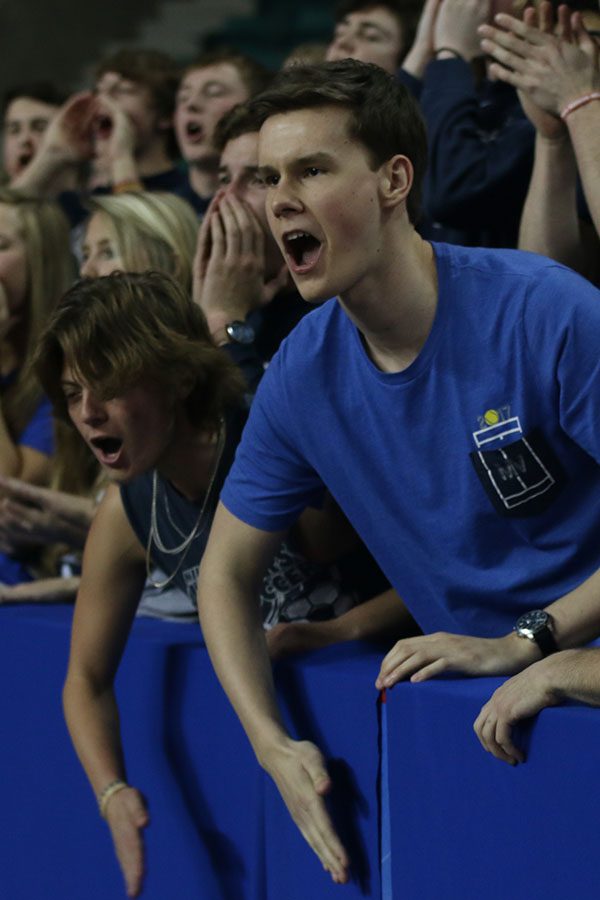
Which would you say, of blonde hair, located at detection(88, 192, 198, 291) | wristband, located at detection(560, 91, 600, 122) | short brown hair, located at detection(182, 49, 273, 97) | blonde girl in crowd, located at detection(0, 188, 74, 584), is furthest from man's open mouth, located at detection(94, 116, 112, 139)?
wristband, located at detection(560, 91, 600, 122)

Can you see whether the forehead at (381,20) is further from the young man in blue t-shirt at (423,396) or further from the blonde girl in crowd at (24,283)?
the young man in blue t-shirt at (423,396)

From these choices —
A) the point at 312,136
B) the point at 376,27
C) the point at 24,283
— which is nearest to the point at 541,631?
the point at 312,136

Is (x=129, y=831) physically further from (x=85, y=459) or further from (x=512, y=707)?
(x=85, y=459)

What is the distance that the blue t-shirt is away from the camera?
1808 millimetres

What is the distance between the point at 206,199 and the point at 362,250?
210 cm

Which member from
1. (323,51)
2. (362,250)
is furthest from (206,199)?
(362,250)

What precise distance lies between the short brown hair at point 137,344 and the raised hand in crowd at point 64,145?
2150 millimetres

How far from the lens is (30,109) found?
4.99m

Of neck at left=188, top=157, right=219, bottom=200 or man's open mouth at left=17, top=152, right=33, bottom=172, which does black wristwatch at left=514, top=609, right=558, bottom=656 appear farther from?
man's open mouth at left=17, top=152, right=33, bottom=172

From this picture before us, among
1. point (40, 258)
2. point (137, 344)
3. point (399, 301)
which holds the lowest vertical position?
point (40, 258)

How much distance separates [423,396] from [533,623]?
12.3 inches

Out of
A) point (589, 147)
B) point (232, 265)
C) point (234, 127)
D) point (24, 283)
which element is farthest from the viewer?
point (24, 283)

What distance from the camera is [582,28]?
91.7 inches

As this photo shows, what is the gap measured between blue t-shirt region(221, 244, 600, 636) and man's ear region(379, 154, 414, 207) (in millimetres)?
91
